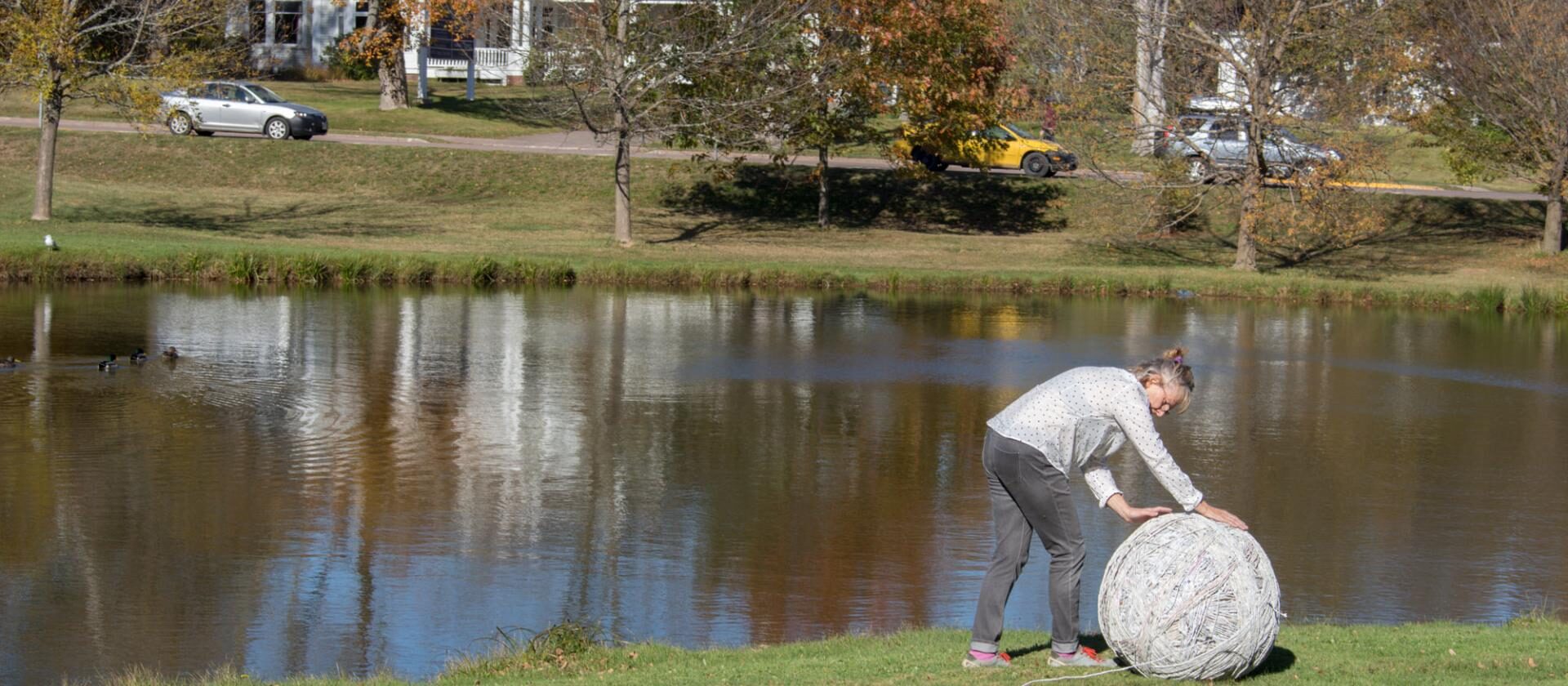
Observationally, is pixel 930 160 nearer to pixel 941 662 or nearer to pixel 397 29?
pixel 397 29

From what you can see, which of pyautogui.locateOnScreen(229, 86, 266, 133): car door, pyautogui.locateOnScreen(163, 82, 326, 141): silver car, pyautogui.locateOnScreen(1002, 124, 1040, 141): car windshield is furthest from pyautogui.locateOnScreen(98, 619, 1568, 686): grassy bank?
pyautogui.locateOnScreen(229, 86, 266, 133): car door

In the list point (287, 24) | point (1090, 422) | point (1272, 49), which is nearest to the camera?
point (1090, 422)

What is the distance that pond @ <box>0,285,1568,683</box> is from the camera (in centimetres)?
1121

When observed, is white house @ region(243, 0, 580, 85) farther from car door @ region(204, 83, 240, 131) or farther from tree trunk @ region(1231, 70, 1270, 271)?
tree trunk @ region(1231, 70, 1270, 271)

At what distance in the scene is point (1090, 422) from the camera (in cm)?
819

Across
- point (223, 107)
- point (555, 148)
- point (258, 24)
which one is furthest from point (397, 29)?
point (258, 24)

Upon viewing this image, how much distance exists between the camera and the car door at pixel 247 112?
150 feet

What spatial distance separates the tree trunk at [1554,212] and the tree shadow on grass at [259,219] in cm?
2432

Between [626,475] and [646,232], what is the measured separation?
975 inches

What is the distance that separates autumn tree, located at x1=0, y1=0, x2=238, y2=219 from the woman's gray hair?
27.0 meters

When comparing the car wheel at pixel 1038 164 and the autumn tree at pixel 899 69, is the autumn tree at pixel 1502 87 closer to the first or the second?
the autumn tree at pixel 899 69

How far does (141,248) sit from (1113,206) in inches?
876

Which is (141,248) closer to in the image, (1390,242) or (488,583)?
(488,583)

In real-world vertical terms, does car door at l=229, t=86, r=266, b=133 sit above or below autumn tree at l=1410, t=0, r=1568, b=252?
below
